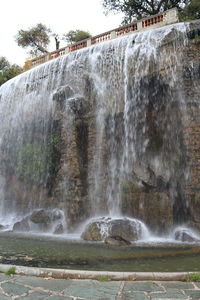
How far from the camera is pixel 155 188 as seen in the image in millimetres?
12031

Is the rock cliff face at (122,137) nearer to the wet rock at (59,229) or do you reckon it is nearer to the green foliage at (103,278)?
the wet rock at (59,229)

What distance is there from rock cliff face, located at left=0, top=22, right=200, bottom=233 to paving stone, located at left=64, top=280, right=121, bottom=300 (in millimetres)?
7076

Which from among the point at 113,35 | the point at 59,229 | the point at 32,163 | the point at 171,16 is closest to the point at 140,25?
the point at 113,35

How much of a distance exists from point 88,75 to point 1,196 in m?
8.75

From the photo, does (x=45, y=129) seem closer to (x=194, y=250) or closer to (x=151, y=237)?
(x=151, y=237)

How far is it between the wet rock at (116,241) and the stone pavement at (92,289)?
172 inches

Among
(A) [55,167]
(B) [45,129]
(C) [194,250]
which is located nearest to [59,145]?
(A) [55,167]

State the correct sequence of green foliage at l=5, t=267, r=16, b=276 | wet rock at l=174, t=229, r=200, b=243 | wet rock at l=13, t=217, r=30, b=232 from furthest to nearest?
wet rock at l=13, t=217, r=30, b=232 → wet rock at l=174, t=229, r=200, b=243 → green foliage at l=5, t=267, r=16, b=276

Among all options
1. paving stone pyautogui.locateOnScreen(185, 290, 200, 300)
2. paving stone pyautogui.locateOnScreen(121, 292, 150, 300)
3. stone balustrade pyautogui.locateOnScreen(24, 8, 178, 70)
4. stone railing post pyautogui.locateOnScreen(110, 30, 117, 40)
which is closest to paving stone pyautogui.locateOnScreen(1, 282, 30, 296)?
paving stone pyautogui.locateOnScreen(121, 292, 150, 300)

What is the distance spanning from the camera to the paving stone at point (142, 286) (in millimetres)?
4121

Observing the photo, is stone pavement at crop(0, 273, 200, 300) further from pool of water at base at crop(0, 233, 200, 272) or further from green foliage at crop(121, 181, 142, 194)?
green foliage at crop(121, 181, 142, 194)

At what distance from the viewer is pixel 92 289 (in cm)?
416

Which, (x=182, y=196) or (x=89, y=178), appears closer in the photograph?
(x=182, y=196)

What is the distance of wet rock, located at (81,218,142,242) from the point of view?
31.4 feet
